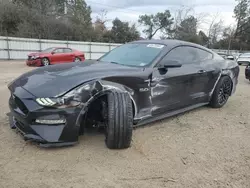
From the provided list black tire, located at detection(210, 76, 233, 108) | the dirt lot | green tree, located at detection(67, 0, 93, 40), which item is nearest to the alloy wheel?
black tire, located at detection(210, 76, 233, 108)

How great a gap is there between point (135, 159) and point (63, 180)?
34.8 inches

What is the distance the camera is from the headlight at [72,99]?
2638mm

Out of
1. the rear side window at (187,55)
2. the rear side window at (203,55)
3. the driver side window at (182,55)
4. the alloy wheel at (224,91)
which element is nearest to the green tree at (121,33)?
the alloy wheel at (224,91)

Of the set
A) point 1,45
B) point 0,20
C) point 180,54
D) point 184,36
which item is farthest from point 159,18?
point 180,54

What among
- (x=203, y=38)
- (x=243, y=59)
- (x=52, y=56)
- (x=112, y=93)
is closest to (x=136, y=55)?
(x=112, y=93)

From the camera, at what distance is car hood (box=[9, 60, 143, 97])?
2727mm

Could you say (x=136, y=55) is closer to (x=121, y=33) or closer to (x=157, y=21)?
(x=121, y=33)

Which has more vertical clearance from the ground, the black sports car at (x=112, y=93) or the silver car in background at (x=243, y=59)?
the black sports car at (x=112, y=93)

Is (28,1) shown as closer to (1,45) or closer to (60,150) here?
(1,45)

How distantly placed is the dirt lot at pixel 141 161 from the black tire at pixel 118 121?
16 centimetres

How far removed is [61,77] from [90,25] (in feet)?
87.8

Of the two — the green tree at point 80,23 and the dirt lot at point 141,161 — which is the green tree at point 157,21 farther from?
the dirt lot at point 141,161

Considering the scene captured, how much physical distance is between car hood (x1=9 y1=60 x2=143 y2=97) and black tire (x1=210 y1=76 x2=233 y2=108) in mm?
2280

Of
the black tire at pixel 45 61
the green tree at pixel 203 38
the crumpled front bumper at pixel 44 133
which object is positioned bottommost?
the black tire at pixel 45 61
